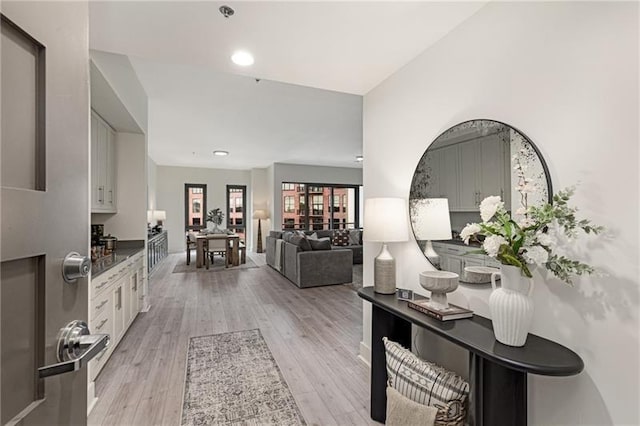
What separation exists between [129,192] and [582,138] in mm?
4337

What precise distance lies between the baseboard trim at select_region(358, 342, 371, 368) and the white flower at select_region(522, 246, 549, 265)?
183 cm

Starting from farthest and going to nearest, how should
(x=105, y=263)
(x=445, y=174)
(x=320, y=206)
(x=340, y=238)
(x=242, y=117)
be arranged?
(x=320, y=206)
(x=340, y=238)
(x=242, y=117)
(x=105, y=263)
(x=445, y=174)

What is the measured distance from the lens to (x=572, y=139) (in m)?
1.29

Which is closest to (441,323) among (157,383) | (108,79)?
(157,383)

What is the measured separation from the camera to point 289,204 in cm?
937

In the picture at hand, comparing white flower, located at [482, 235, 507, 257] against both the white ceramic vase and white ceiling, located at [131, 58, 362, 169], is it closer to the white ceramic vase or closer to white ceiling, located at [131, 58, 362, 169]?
the white ceramic vase

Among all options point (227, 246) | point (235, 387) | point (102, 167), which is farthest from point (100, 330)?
point (227, 246)

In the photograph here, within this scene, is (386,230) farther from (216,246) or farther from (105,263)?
(216,246)

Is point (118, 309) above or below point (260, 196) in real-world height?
below

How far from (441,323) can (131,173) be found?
3953mm

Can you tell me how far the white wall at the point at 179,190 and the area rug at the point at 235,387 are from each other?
7158mm

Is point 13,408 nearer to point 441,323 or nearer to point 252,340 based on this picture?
point 441,323

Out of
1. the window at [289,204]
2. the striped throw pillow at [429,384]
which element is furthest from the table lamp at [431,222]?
the window at [289,204]

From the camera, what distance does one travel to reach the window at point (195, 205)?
9.72 metres
